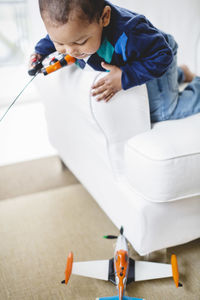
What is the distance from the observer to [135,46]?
33.0 inches

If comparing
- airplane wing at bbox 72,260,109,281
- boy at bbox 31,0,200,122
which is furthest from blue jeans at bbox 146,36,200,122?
airplane wing at bbox 72,260,109,281

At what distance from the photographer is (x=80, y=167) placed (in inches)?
49.8

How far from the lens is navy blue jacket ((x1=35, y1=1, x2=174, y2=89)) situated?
834mm

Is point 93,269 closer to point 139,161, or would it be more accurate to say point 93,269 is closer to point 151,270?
point 151,270

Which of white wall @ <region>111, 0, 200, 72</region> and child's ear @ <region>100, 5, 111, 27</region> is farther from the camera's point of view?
white wall @ <region>111, 0, 200, 72</region>

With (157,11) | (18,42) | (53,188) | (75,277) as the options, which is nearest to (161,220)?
(75,277)

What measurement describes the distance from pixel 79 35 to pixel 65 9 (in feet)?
0.23

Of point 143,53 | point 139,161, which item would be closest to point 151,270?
point 139,161

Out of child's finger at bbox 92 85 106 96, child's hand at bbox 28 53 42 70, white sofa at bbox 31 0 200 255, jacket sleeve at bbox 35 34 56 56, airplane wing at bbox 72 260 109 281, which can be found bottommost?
airplane wing at bbox 72 260 109 281

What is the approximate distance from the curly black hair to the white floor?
3.08 feet

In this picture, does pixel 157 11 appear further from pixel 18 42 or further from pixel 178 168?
pixel 18 42

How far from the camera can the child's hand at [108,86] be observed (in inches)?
32.5

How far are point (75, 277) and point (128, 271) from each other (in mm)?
164

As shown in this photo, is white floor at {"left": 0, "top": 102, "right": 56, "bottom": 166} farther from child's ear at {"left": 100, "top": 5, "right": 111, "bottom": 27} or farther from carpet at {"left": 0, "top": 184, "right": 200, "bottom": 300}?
child's ear at {"left": 100, "top": 5, "right": 111, "bottom": 27}
